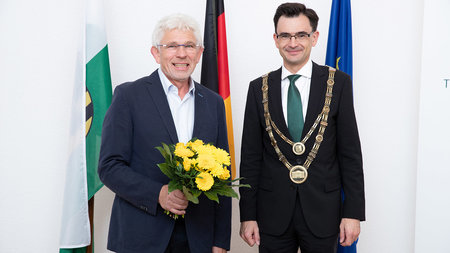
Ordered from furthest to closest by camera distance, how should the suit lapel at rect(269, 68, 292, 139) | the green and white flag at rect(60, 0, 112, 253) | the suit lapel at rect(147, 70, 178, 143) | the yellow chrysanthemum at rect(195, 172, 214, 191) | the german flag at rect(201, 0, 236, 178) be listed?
the german flag at rect(201, 0, 236, 178) → the green and white flag at rect(60, 0, 112, 253) → the suit lapel at rect(269, 68, 292, 139) → the suit lapel at rect(147, 70, 178, 143) → the yellow chrysanthemum at rect(195, 172, 214, 191)

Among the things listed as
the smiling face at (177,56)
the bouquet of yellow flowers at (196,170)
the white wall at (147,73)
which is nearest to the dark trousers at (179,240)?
the bouquet of yellow flowers at (196,170)

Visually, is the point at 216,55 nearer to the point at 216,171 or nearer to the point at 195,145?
the point at 195,145

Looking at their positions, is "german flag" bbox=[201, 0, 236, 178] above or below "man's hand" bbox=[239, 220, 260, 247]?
above

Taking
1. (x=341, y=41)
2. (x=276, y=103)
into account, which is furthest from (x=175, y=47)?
(x=341, y=41)

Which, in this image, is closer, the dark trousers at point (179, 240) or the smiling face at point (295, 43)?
the dark trousers at point (179, 240)

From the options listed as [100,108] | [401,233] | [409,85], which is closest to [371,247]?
[401,233]

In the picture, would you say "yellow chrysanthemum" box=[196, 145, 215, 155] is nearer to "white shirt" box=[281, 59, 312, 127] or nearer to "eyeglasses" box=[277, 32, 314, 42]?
"white shirt" box=[281, 59, 312, 127]

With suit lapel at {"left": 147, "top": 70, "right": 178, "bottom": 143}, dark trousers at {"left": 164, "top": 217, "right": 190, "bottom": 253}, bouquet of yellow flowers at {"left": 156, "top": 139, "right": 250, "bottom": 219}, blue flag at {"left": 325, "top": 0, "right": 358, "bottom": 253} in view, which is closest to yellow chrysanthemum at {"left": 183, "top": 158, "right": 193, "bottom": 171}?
bouquet of yellow flowers at {"left": 156, "top": 139, "right": 250, "bottom": 219}

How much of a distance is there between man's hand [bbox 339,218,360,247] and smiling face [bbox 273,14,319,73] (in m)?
0.84

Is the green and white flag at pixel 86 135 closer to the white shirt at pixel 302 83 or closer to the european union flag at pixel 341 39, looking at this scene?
the white shirt at pixel 302 83

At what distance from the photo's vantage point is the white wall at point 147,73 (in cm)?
304

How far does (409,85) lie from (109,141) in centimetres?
256

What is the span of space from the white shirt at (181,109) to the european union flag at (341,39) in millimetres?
1413

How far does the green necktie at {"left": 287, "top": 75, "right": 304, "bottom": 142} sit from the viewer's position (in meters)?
2.03
